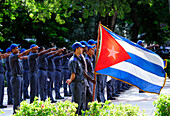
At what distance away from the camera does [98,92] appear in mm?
11891

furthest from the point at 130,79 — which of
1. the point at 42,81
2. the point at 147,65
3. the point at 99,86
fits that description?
the point at 42,81

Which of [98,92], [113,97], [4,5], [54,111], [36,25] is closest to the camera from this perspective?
[54,111]

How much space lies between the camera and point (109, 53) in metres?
7.25

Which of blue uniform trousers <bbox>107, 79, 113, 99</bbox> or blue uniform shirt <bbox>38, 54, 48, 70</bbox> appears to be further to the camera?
blue uniform trousers <bbox>107, 79, 113, 99</bbox>

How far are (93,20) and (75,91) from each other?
A: 25.3 m

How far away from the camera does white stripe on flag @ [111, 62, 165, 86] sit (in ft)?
23.4

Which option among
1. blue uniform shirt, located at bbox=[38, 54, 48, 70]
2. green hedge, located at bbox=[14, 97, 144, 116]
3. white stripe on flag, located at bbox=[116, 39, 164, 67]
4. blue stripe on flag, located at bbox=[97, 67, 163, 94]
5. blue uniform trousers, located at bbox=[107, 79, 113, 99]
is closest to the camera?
green hedge, located at bbox=[14, 97, 144, 116]

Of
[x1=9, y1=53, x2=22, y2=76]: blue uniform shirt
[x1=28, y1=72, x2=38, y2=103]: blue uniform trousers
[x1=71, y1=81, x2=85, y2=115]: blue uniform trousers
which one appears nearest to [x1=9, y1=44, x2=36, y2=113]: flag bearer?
[x1=9, y1=53, x2=22, y2=76]: blue uniform shirt

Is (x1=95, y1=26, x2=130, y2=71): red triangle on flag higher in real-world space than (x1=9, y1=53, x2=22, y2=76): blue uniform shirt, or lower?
higher

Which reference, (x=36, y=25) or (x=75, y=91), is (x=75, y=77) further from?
(x=36, y=25)

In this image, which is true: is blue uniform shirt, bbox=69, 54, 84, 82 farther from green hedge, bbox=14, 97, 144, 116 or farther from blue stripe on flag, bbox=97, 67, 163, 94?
green hedge, bbox=14, 97, 144, 116

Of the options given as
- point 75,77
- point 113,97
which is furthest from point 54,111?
point 113,97

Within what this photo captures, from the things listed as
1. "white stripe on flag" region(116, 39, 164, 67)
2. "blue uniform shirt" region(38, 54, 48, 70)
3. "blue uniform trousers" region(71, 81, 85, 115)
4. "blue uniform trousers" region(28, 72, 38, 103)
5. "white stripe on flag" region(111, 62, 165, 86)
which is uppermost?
"white stripe on flag" region(116, 39, 164, 67)

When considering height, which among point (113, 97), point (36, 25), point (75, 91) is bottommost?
point (113, 97)
